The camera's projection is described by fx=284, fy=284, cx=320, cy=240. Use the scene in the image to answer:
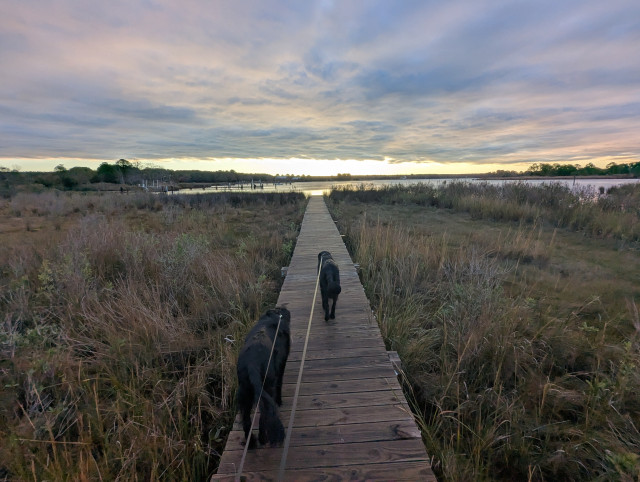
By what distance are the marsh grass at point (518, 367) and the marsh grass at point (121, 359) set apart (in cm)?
216

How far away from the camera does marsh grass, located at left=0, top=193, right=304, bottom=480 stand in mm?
2221

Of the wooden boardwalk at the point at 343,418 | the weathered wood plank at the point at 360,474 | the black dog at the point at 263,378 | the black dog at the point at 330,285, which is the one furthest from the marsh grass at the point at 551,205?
the black dog at the point at 263,378

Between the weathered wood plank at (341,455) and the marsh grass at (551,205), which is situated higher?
the marsh grass at (551,205)

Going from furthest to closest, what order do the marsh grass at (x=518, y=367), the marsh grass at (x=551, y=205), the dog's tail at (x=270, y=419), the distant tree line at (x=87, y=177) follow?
the distant tree line at (x=87, y=177) → the marsh grass at (x=551, y=205) → the marsh grass at (x=518, y=367) → the dog's tail at (x=270, y=419)

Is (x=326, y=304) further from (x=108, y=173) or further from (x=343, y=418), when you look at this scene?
(x=108, y=173)

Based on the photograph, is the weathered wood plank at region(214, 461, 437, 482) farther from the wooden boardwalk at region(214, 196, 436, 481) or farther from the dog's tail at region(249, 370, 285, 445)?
the dog's tail at region(249, 370, 285, 445)

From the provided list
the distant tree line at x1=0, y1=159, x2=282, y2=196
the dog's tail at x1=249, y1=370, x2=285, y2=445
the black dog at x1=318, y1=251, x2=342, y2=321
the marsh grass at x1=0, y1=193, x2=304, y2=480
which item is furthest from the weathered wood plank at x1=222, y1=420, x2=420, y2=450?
the distant tree line at x1=0, y1=159, x2=282, y2=196

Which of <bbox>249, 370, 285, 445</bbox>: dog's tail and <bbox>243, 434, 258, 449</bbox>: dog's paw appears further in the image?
<bbox>243, 434, 258, 449</bbox>: dog's paw

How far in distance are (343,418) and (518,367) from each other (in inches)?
98.1

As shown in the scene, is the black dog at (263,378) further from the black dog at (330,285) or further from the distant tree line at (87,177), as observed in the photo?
the distant tree line at (87,177)

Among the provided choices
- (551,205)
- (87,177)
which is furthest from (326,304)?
(87,177)

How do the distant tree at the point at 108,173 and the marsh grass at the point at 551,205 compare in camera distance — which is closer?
the marsh grass at the point at 551,205

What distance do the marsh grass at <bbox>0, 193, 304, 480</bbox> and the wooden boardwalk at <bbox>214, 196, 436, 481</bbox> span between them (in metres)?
0.62

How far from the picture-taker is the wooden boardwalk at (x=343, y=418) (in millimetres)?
1964
